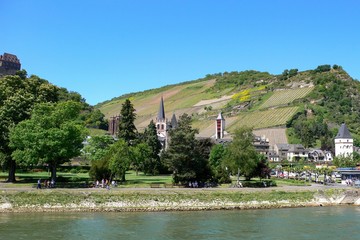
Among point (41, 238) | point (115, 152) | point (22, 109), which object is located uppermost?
point (22, 109)

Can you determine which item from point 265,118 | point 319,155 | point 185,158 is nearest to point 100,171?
point 185,158

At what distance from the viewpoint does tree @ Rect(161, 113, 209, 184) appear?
5450cm

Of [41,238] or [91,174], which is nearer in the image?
[41,238]

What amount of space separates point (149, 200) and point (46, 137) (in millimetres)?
14130

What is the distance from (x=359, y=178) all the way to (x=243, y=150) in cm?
2184

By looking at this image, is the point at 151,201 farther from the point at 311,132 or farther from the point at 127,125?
the point at 311,132

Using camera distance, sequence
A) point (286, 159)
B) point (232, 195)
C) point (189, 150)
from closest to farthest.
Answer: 1. point (232, 195)
2. point (189, 150)
3. point (286, 159)

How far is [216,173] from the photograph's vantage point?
58188 mm

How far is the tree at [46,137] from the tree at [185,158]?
1094cm

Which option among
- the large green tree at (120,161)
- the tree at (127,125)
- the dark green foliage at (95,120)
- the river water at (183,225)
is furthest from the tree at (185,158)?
the dark green foliage at (95,120)

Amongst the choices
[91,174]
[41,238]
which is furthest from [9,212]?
[91,174]

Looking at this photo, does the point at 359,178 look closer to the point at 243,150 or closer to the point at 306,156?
the point at 243,150

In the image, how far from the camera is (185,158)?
5462 cm

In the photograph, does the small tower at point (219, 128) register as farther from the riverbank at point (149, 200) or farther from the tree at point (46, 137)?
the riverbank at point (149, 200)
